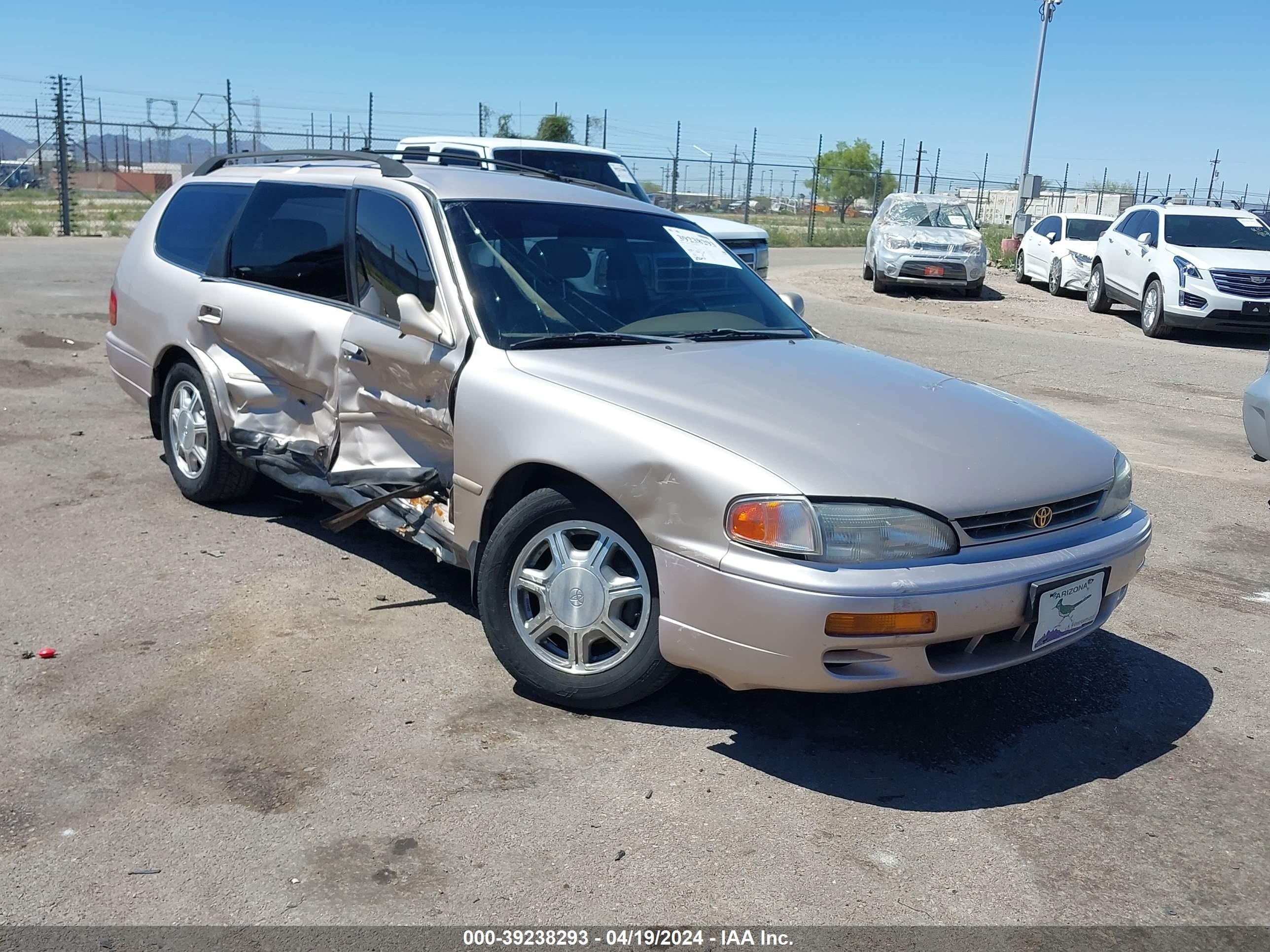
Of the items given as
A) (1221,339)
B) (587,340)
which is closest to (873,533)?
(587,340)

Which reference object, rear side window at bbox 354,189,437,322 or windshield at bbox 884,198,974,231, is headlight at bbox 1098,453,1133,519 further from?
windshield at bbox 884,198,974,231

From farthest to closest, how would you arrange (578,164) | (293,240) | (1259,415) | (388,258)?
1. (578,164)
2. (1259,415)
3. (293,240)
4. (388,258)

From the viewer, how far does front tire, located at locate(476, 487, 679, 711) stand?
3.61 m

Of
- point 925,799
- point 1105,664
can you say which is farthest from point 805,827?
point 1105,664

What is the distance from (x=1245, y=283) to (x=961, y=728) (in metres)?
12.5

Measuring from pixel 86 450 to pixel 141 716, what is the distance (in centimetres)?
382

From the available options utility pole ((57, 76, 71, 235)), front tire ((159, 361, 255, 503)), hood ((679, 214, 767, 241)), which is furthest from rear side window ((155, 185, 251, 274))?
utility pole ((57, 76, 71, 235))

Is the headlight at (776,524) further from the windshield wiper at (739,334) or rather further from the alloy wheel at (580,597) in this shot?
the windshield wiper at (739,334)

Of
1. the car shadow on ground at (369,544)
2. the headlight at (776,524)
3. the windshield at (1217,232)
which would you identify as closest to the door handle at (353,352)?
the car shadow on ground at (369,544)

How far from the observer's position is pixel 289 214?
5.40 m

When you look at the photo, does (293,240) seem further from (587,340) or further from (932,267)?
(932,267)

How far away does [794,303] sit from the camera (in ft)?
17.8

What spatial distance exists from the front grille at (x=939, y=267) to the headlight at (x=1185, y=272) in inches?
152

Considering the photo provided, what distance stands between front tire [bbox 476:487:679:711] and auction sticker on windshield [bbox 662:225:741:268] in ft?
5.61
